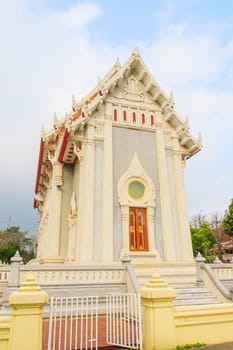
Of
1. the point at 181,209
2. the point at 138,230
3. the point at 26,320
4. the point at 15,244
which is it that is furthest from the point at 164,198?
the point at 15,244

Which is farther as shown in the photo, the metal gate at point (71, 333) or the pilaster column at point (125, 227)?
the pilaster column at point (125, 227)

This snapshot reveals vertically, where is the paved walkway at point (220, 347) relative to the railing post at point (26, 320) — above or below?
below

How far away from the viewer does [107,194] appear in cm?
1255

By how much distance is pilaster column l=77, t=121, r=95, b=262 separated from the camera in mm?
11461

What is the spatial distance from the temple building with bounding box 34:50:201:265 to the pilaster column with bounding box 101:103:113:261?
0.14 feet

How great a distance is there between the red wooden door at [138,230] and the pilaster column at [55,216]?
4.57 m

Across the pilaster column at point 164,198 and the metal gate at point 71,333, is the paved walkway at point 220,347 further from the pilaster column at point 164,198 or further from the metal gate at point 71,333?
the pilaster column at point 164,198

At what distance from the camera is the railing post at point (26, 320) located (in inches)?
169

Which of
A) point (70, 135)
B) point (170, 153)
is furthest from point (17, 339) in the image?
point (170, 153)

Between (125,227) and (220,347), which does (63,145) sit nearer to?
(125,227)

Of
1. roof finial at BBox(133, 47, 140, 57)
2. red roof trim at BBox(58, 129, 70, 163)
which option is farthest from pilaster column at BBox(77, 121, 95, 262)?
roof finial at BBox(133, 47, 140, 57)

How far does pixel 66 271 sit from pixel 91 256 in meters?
2.28

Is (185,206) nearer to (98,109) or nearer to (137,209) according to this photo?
(137,209)

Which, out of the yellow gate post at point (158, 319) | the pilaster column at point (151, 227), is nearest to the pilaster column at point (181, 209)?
the pilaster column at point (151, 227)
